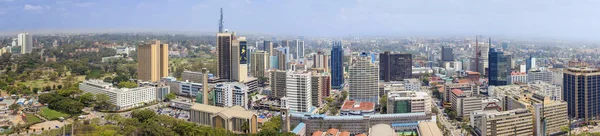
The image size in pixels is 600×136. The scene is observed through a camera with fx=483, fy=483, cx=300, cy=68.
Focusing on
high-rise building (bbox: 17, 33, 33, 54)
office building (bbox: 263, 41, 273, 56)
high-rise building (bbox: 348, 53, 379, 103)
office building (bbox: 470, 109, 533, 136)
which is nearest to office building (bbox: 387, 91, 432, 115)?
high-rise building (bbox: 348, 53, 379, 103)

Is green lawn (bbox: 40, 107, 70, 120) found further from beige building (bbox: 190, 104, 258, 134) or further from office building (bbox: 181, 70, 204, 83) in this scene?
office building (bbox: 181, 70, 204, 83)

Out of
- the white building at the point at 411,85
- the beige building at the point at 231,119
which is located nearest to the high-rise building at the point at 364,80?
the white building at the point at 411,85

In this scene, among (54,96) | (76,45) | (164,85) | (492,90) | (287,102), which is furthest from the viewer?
(76,45)

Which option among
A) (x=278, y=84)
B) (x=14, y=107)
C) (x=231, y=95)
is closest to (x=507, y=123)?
(x=231, y=95)

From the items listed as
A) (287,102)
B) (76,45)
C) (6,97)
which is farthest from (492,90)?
(76,45)

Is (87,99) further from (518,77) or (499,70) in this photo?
(518,77)

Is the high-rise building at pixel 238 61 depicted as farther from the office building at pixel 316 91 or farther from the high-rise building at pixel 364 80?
the high-rise building at pixel 364 80

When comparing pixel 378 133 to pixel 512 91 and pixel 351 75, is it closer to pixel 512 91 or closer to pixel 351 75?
pixel 351 75

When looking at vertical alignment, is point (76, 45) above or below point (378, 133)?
above
